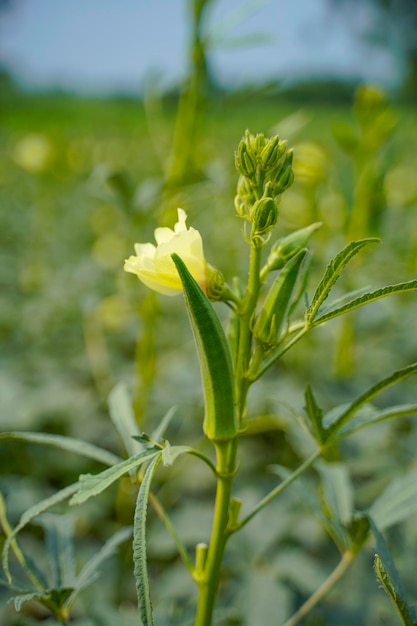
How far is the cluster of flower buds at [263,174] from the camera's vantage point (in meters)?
0.56

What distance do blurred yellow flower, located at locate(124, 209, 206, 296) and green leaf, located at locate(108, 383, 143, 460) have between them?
0.21m

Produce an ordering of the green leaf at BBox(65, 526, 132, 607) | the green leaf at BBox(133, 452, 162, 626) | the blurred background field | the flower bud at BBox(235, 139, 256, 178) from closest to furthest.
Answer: the green leaf at BBox(133, 452, 162, 626), the flower bud at BBox(235, 139, 256, 178), the green leaf at BBox(65, 526, 132, 607), the blurred background field

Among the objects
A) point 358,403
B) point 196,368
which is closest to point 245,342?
point 358,403

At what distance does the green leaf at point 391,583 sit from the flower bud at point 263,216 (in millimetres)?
311

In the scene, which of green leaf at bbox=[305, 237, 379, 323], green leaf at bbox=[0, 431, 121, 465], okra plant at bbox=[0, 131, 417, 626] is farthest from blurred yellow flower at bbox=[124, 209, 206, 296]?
green leaf at bbox=[0, 431, 121, 465]

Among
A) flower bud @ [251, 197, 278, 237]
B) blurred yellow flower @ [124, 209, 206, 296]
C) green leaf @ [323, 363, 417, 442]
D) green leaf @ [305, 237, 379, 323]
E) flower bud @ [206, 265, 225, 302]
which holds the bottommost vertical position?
green leaf @ [323, 363, 417, 442]

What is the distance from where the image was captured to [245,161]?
0.57 m

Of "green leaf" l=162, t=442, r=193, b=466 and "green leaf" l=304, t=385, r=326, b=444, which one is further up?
"green leaf" l=304, t=385, r=326, b=444

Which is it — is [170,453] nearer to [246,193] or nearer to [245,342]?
[245,342]

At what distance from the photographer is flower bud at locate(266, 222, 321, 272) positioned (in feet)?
2.04

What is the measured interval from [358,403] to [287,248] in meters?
0.17

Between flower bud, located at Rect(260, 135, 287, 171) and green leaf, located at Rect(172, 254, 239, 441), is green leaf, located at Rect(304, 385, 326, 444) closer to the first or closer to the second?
green leaf, located at Rect(172, 254, 239, 441)

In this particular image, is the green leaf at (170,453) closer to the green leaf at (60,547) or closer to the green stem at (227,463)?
the green stem at (227,463)

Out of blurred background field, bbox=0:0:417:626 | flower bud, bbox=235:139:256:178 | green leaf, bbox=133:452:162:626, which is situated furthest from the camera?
blurred background field, bbox=0:0:417:626
